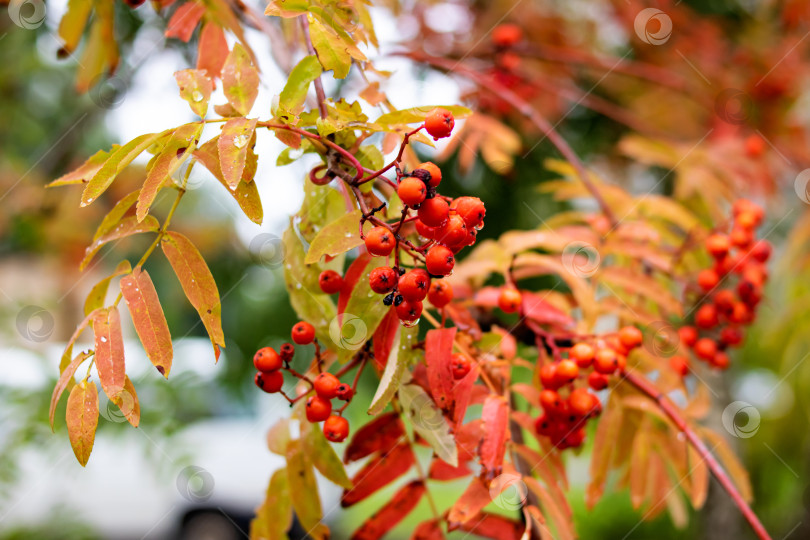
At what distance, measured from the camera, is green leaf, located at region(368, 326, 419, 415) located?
2.61 feet

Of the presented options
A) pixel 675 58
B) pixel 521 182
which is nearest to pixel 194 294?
pixel 521 182

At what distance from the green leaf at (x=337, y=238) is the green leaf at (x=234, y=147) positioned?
13 cm

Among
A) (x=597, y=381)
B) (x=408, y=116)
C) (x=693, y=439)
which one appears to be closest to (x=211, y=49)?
(x=408, y=116)

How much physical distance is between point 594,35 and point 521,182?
132cm

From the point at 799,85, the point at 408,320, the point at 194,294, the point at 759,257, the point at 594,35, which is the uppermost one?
the point at 594,35

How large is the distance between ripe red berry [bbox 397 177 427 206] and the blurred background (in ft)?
2.26

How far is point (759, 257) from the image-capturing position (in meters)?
1.49

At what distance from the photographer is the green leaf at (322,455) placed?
94 cm

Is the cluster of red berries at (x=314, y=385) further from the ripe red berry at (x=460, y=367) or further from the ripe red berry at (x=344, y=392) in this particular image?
the ripe red berry at (x=460, y=367)

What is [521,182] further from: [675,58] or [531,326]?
[531,326]

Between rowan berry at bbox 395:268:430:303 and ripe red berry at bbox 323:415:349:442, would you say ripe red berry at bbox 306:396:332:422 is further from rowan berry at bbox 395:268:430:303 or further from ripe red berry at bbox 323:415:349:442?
rowan berry at bbox 395:268:430:303

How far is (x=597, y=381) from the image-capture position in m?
1.12

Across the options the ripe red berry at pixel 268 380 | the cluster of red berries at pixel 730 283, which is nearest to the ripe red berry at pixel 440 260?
the ripe red berry at pixel 268 380

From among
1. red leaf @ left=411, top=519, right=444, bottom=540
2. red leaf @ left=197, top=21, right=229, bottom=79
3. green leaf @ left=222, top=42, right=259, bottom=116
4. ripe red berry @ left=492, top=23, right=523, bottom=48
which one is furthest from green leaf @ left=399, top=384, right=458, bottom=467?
ripe red berry @ left=492, top=23, right=523, bottom=48
